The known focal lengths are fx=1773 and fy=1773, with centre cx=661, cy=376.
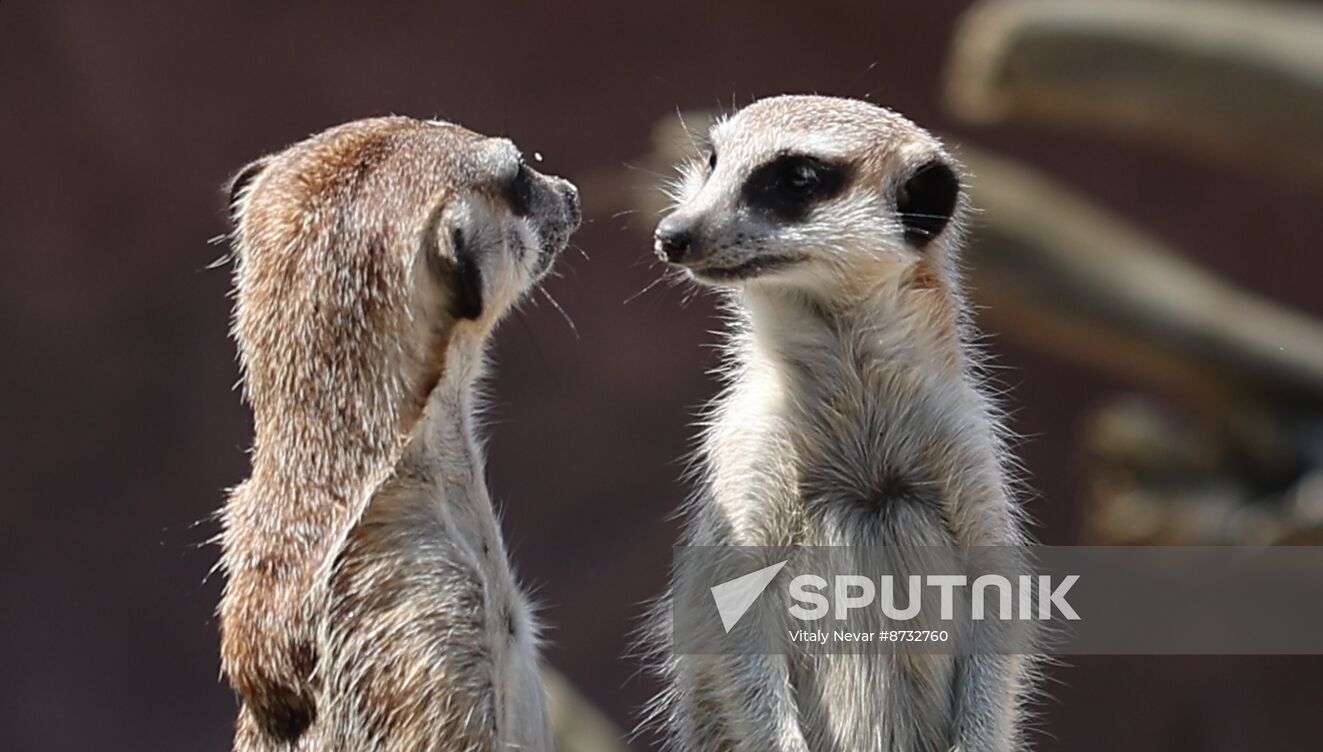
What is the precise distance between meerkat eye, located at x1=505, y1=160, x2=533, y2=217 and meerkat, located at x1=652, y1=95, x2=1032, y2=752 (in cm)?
27

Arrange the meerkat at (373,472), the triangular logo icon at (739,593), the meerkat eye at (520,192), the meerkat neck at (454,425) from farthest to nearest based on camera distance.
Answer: the triangular logo icon at (739,593) → the meerkat eye at (520,192) → the meerkat neck at (454,425) → the meerkat at (373,472)

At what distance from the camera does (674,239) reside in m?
2.79

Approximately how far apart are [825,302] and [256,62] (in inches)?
226

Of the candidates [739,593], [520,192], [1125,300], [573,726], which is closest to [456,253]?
[520,192]

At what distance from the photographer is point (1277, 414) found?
5969mm

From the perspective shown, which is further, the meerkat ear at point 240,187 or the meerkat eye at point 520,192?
the meerkat ear at point 240,187

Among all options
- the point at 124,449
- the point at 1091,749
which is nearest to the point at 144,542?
the point at 124,449

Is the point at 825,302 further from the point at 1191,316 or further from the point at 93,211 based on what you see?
the point at 93,211

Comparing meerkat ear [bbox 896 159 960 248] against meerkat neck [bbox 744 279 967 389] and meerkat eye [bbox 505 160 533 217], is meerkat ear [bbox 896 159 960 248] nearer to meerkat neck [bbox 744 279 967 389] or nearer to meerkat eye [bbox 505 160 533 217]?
meerkat neck [bbox 744 279 967 389]

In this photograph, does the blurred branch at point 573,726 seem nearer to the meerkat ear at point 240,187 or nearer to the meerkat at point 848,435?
the meerkat at point 848,435

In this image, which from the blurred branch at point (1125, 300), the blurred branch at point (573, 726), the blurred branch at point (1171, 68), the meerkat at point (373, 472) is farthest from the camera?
the blurred branch at point (1125, 300)

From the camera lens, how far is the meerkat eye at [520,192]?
288 centimetres

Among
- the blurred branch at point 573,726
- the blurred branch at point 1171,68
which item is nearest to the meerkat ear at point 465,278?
the blurred branch at point 573,726

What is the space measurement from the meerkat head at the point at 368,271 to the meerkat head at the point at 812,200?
12.4 inches
